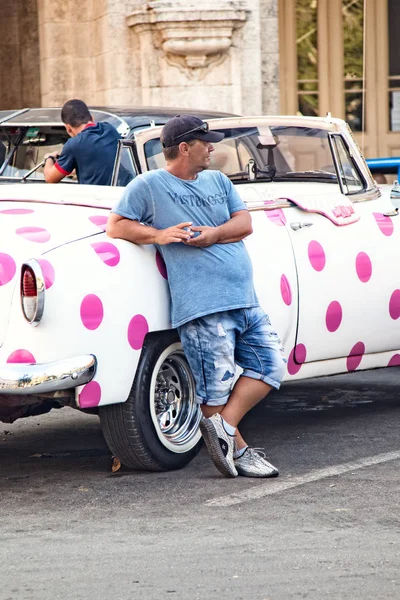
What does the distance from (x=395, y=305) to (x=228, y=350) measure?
5.41 feet

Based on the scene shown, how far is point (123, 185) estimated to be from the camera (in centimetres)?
702

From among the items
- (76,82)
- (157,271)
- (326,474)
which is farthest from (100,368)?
(76,82)

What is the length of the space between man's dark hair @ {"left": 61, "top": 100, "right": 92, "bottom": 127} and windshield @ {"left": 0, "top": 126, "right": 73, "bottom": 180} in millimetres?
553

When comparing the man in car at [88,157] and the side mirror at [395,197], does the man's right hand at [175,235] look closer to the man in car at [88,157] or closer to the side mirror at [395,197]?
the man in car at [88,157]

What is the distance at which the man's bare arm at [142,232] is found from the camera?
18.8 ft

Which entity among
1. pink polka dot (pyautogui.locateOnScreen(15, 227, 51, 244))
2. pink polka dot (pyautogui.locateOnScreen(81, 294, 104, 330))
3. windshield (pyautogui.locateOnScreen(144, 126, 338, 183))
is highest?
windshield (pyautogui.locateOnScreen(144, 126, 338, 183))

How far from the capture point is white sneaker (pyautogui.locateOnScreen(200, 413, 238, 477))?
19.2 feet

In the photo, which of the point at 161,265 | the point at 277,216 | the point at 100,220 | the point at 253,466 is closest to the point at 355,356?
the point at 277,216

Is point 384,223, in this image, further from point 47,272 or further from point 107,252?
point 47,272

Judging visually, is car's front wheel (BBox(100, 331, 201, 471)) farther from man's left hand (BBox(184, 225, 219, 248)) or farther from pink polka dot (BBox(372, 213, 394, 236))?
pink polka dot (BBox(372, 213, 394, 236))

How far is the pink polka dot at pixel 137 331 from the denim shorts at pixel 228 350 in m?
0.18

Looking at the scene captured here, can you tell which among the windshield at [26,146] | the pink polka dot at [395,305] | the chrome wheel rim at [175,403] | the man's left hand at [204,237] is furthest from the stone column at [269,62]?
the man's left hand at [204,237]

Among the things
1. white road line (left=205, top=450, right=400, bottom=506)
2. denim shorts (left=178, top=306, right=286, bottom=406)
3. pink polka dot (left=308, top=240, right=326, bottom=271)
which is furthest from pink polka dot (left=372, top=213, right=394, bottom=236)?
denim shorts (left=178, top=306, right=286, bottom=406)

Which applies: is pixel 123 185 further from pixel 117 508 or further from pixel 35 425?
pixel 117 508
